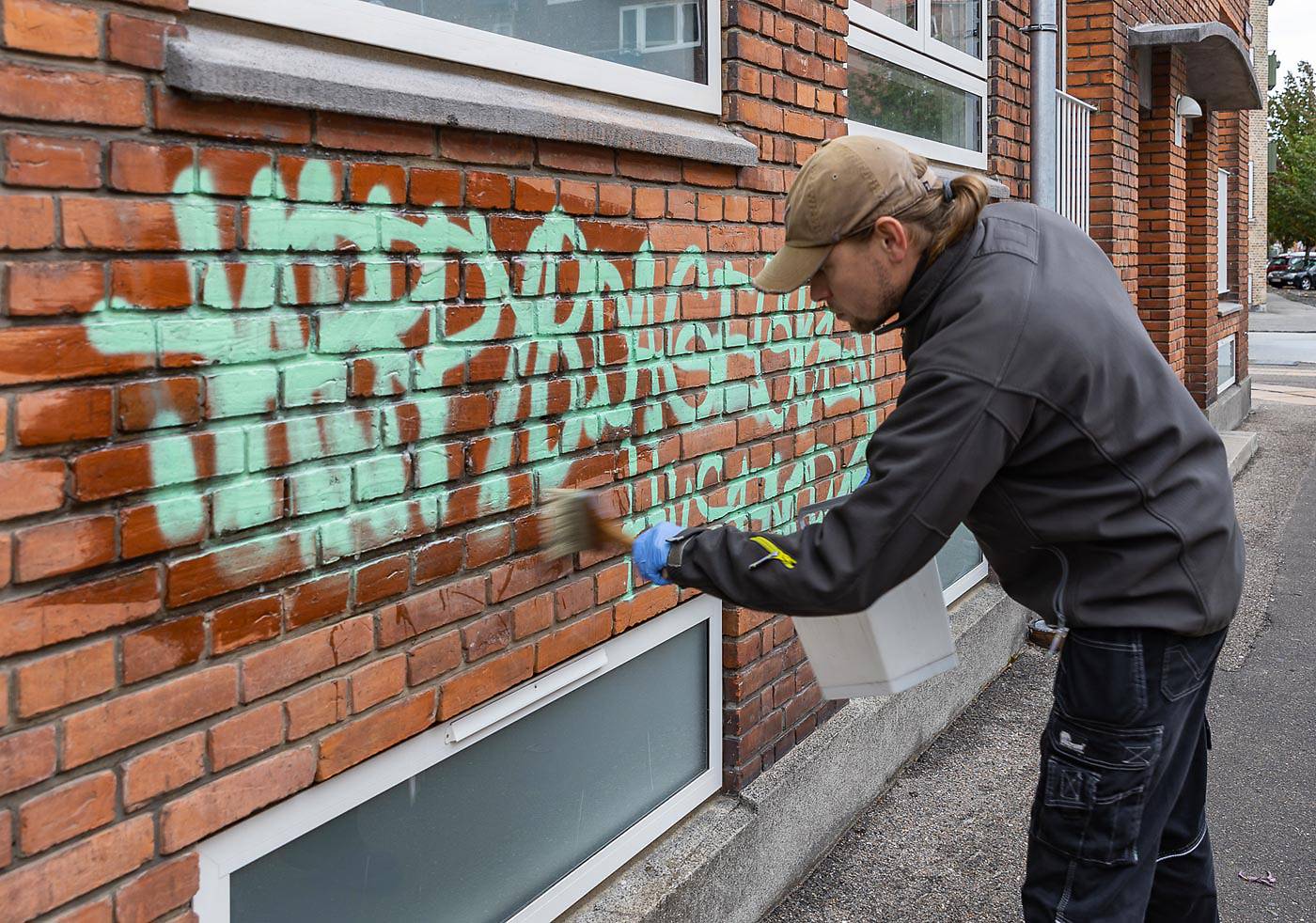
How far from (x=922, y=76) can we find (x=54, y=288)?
4.03m

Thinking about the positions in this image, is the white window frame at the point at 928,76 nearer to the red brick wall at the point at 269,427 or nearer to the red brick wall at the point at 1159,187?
the red brick wall at the point at 269,427

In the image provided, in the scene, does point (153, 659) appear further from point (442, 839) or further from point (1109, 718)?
point (1109, 718)

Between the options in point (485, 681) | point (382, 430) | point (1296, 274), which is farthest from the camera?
point (1296, 274)

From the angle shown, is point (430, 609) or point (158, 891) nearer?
point (158, 891)

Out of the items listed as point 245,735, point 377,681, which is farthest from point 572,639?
point 245,735

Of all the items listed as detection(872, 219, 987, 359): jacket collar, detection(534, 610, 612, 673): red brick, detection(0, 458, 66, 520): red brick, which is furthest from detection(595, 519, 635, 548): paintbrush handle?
detection(0, 458, 66, 520): red brick

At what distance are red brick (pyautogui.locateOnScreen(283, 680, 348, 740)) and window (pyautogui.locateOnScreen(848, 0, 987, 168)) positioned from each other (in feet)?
9.25

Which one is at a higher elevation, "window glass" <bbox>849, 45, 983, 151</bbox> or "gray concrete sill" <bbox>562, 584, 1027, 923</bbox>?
"window glass" <bbox>849, 45, 983, 151</bbox>

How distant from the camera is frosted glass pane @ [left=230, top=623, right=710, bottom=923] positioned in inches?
87.8

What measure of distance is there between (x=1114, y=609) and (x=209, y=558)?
63.6 inches

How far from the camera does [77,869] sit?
5.63 feet

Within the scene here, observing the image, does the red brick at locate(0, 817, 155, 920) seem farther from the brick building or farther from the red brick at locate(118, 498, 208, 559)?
the red brick at locate(118, 498, 208, 559)

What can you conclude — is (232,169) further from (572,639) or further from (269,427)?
(572,639)

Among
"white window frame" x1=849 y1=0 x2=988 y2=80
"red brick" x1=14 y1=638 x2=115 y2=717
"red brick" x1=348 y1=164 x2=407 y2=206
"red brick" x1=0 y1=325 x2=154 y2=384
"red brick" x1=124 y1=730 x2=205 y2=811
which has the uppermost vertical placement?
"white window frame" x1=849 y1=0 x2=988 y2=80
